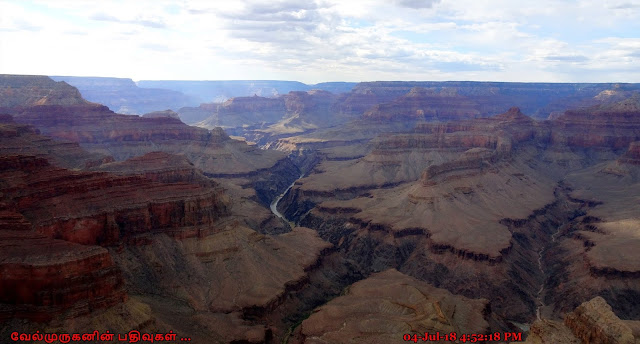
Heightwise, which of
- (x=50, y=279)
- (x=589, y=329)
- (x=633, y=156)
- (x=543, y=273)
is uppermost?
(x=50, y=279)

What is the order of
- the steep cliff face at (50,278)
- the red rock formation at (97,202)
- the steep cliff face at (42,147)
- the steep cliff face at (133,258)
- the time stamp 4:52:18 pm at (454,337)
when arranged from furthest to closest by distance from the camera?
the steep cliff face at (42,147), the red rock formation at (97,202), the time stamp 4:52:18 pm at (454,337), the steep cliff face at (133,258), the steep cliff face at (50,278)

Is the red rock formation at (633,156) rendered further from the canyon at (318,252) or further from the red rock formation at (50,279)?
the red rock formation at (50,279)

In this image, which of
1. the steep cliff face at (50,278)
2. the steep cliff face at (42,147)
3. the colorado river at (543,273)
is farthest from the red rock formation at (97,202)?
the colorado river at (543,273)

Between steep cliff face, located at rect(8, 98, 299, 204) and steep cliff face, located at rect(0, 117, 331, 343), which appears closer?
steep cliff face, located at rect(0, 117, 331, 343)

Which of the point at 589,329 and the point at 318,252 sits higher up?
the point at 589,329

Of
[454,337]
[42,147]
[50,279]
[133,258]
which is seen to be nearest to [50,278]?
[50,279]

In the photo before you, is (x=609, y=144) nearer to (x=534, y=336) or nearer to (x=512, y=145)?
(x=512, y=145)

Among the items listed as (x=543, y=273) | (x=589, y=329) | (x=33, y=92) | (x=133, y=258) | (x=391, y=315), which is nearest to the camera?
(x=589, y=329)

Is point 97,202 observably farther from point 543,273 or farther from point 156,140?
point 156,140

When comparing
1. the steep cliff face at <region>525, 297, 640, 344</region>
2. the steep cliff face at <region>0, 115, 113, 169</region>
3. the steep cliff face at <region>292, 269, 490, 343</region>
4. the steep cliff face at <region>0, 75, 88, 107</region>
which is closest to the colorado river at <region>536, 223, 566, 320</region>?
the steep cliff face at <region>292, 269, 490, 343</region>

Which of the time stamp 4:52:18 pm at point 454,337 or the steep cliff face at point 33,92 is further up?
the steep cliff face at point 33,92

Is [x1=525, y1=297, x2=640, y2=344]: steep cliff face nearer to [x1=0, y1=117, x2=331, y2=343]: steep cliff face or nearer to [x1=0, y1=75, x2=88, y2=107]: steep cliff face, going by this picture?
[x1=0, y1=117, x2=331, y2=343]: steep cliff face
